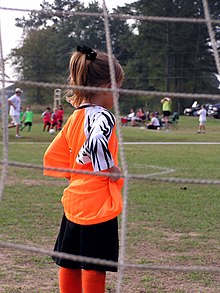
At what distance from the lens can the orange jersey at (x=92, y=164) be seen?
2.84m

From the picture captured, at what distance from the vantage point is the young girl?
9.34ft

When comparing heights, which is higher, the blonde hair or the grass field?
the blonde hair

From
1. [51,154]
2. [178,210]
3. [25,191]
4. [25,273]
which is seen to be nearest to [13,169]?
[25,191]

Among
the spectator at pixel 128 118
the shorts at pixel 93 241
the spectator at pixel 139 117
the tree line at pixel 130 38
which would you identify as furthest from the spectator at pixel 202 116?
the shorts at pixel 93 241

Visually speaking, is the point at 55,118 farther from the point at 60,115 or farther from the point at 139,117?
the point at 139,117

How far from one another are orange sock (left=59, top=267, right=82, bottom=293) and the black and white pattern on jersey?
0.52 m

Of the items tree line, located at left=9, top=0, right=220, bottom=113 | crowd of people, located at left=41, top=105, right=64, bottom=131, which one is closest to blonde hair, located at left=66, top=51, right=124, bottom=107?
tree line, located at left=9, top=0, right=220, bottom=113

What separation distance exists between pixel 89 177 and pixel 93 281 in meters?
0.45

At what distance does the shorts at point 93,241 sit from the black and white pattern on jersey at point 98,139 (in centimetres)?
26

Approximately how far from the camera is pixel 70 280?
303cm

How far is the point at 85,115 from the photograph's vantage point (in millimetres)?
2926

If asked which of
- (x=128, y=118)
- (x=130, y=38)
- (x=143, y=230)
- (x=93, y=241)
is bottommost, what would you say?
(x=128, y=118)

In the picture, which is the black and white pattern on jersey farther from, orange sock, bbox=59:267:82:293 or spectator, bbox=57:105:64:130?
spectator, bbox=57:105:64:130

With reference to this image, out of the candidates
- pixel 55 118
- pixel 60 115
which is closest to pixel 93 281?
pixel 55 118
